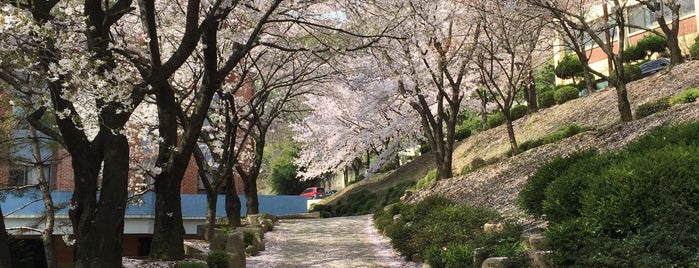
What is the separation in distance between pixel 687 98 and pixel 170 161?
38.5 ft

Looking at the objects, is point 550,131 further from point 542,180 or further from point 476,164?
point 542,180

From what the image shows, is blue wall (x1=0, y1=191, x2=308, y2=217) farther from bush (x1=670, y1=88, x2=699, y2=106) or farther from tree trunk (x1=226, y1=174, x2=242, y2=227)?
bush (x1=670, y1=88, x2=699, y2=106)

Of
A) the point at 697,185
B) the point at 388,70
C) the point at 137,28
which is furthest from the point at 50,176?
the point at 697,185

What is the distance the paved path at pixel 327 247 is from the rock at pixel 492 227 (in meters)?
1.44

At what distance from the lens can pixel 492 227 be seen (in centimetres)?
945

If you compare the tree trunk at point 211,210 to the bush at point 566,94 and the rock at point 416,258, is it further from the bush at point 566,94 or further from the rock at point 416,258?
the bush at point 566,94

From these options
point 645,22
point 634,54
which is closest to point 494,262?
point 634,54

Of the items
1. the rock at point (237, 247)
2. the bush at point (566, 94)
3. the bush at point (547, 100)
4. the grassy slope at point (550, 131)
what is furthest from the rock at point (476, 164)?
the rock at point (237, 247)

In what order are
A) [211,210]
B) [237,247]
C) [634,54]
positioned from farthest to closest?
[634,54], [211,210], [237,247]

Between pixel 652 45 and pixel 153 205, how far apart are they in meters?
21.2

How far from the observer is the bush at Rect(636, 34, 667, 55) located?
25.5m

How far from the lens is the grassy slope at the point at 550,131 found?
13.3 meters

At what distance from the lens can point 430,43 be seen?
713 inches

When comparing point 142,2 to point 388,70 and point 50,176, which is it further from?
point 50,176
